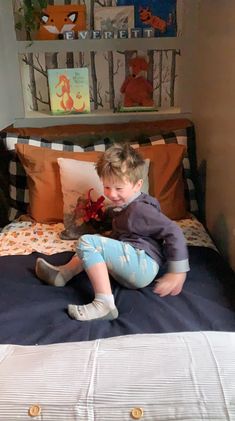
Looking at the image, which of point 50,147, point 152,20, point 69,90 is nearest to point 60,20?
point 69,90

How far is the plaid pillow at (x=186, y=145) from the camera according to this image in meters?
1.97

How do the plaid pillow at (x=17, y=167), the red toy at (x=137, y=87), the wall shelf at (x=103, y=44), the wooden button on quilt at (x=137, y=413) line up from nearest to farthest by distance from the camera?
the wooden button on quilt at (x=137, y=413) < the plaid pillow at (x=17, y=167) < the wall shelf at (x=103, y=44) < the red toy at (x=137, y=87)

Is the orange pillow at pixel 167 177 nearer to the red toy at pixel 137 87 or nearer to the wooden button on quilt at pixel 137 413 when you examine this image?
the red toy at pixel 137 87

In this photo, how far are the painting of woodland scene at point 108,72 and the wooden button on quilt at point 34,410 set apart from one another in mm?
→ 1672

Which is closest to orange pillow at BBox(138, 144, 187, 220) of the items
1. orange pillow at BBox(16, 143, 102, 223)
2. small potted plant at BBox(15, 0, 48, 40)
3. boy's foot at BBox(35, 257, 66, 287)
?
orange pillow at BBox(16, 143, 102, 223)

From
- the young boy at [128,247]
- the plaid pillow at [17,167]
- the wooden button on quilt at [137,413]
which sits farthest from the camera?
the plaid pillow at [17,167]

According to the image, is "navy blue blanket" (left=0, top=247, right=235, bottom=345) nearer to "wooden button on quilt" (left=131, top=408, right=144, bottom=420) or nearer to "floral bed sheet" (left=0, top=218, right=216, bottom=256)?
"floral bed sheet" (left=0, top=218, right=216, bottom=256)

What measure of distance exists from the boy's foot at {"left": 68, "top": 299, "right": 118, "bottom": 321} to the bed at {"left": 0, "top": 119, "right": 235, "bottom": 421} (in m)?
0.02

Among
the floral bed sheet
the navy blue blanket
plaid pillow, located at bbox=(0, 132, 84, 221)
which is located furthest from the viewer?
plaid pillow, located at bbox=(0, 132, 84, 221)

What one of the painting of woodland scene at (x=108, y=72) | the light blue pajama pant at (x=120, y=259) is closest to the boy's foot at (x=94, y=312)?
the light blue pajama pant at (x=120, y=259)

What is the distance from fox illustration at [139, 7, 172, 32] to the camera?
2070mm

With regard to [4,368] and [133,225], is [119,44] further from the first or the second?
[4,368]

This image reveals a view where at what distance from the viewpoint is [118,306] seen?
1302 mm

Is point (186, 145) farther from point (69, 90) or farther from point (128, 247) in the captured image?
point (128, 247)
